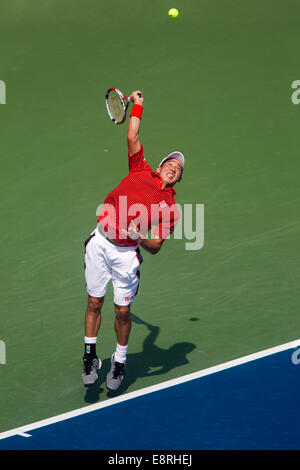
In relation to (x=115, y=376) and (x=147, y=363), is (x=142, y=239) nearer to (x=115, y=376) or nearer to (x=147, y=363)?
(x=115, y=376)

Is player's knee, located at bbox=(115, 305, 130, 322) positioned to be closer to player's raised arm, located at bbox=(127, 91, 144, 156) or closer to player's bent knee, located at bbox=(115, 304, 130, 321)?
player's bent knee, located at bbox=(115, 304, 130, 321)

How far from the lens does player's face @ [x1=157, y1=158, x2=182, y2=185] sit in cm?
959

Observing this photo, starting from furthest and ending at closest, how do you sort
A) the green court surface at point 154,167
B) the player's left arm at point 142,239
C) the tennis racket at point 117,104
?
the green court surface at point 154,167
the tennis racket at point 117,104
the player's left arm at point 142,239

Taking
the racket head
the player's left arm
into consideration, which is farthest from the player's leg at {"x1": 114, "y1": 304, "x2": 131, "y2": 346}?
the racket head

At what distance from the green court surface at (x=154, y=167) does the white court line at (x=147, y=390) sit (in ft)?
0.37

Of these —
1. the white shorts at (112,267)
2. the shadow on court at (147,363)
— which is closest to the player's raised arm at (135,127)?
the white shorts at (112,267)

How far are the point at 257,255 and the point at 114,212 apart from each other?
359 cm

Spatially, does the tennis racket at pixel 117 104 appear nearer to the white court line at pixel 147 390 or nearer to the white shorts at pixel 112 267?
the white shorts at pixel 112 267

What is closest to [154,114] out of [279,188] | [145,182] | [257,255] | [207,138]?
[207,138]

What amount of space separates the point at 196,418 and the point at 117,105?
3.73m

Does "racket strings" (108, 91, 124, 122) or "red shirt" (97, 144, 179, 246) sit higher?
"racket strings" (108, 91, 124, 122)

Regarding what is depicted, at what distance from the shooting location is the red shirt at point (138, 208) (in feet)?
30.7

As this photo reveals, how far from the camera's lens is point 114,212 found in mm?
9406

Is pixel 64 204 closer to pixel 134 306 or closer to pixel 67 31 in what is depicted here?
pixel 134 306
